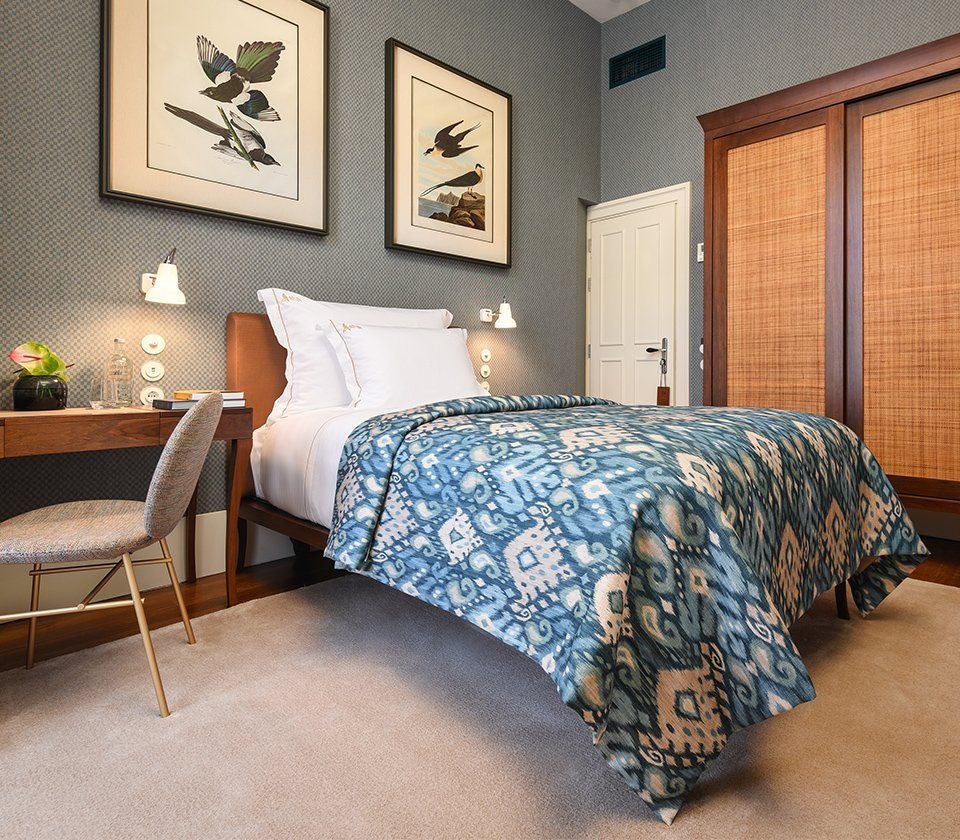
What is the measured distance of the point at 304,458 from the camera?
2.24 meters

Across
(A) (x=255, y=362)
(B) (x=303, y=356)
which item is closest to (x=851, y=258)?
(B) (x=303, y=356)

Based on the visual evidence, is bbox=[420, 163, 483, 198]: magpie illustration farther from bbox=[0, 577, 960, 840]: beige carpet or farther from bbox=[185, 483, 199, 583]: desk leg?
bbox=[0, 577, 960, 840]: beige carpet

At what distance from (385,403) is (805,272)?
7.44ft

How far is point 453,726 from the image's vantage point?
1473mm

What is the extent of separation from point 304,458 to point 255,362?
2.34 feet

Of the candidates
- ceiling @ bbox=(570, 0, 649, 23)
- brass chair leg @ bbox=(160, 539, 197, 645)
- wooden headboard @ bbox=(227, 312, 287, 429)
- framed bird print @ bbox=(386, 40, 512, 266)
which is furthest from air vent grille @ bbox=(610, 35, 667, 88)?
brass chair leg @ bbox=(160, 539, 197, 645)

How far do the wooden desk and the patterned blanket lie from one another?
0.64 m

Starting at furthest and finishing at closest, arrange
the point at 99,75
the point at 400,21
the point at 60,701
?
the point at 400,21 < the point at 99,75 < the point at 60,701

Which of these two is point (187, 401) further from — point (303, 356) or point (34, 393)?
point (303, 356)

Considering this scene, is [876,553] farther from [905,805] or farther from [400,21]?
[400,21]

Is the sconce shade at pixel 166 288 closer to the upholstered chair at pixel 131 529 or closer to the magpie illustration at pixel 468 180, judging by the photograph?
the upholstered chair at pixel 131 529

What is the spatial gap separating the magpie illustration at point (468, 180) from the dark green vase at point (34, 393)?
2253 mm

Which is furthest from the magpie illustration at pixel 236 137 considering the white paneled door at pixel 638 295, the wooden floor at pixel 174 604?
the white paneled door at pixel 638 295

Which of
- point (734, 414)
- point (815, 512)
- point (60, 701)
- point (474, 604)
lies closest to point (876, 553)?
point (815, 512)
